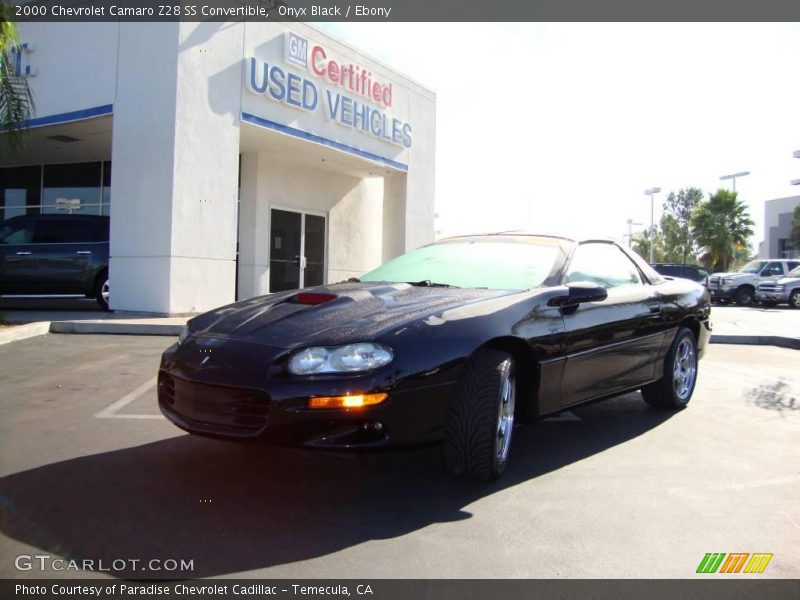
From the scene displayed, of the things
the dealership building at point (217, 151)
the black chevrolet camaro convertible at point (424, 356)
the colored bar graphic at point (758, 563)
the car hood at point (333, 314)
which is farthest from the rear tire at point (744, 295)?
the colored bar graphic at point (758, 563)

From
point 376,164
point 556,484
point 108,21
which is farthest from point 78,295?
point 556,484

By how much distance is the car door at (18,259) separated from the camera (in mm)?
11562

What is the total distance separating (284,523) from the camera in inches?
114

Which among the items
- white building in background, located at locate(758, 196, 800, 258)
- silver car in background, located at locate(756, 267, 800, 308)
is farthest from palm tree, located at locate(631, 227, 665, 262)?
silver car in background, located at locate(756, 267, 800, 308)

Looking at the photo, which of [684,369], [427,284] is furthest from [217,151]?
[684,369]

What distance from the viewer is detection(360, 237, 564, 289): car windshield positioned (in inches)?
161

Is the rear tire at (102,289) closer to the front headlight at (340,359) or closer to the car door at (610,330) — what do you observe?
the car door at (610,330)

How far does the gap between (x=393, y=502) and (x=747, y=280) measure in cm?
2393

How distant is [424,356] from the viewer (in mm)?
3074

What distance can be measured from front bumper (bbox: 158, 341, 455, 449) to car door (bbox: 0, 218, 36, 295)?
10.0 meters

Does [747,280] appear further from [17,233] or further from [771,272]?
[17,233]

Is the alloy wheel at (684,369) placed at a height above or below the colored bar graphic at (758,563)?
above

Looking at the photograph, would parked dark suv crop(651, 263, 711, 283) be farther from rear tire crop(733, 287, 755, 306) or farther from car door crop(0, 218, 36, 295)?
car door crop(0, 218, 36, 295)

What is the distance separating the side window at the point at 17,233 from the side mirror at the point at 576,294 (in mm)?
10722
